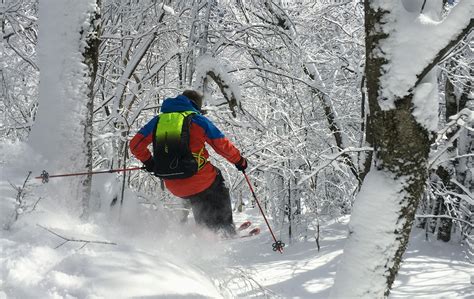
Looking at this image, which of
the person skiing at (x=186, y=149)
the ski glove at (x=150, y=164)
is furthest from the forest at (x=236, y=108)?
the person skiing at (x=186, y=149)

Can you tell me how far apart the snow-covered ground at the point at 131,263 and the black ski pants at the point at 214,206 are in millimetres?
168

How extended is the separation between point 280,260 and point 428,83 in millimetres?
5251

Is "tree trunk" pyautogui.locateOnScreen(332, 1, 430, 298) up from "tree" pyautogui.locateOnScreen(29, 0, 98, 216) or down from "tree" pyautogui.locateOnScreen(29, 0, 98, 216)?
down

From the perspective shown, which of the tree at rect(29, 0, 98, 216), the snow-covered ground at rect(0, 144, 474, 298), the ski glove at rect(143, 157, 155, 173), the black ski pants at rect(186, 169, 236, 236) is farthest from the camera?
the black ski pants at rect(186, 169, 236, 236)

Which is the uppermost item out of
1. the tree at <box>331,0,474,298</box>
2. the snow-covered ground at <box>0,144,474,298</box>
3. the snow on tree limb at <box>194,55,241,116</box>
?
the snow on tree limb at <box>194,55,241,116</box>

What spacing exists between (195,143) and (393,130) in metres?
2.40

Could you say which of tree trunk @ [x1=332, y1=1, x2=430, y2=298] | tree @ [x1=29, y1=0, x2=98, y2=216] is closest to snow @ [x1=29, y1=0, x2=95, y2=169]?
tree @ [x1=29, y1=0, x2=98, y2=216]

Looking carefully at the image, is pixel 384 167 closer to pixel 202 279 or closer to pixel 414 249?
pixel 202 279

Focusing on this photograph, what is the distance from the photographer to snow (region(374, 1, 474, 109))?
2199 millimetres

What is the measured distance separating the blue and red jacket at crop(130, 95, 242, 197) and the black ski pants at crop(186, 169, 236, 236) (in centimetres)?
10

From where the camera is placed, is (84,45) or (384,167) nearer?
(384,167)

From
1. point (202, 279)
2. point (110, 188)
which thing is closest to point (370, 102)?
point (202, 279)

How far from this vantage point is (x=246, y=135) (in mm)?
6598

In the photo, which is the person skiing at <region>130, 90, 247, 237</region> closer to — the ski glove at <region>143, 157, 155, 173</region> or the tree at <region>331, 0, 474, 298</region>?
the ski glove at <region>143, 157, 155, 173</region>
